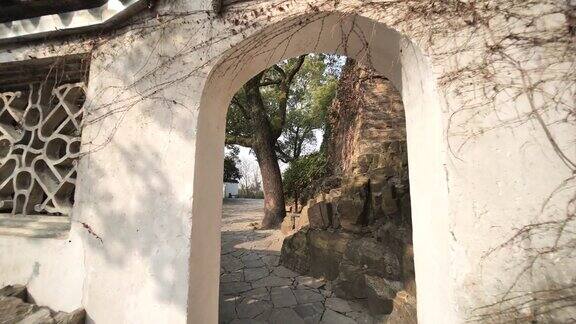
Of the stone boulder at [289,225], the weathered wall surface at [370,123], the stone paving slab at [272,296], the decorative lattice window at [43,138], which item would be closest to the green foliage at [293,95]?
the weathered wall surface at [370,123]

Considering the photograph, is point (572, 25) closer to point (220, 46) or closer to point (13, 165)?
point (220, 46)

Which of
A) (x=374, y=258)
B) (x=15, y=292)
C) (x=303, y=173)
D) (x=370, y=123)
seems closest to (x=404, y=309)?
(x=374, y=258)

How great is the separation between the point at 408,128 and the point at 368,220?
9.93 feet

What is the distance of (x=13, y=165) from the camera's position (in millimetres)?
2945

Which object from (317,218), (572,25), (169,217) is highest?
(572,25)

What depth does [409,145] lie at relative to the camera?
252cm

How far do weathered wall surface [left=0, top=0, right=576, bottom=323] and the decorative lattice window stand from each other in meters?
0.24

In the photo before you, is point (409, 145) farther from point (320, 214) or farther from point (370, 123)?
point (370, 123)

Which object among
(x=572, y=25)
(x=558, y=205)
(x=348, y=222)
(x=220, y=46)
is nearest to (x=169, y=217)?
(x=220, y=46)

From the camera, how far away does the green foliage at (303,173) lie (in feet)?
36.1

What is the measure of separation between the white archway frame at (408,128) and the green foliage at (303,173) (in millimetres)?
7965

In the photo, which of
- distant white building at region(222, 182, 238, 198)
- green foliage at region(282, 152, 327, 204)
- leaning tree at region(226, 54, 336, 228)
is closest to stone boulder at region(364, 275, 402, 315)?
leaning tree at region(226, 54, 336, 228)

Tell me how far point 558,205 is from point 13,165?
469 centimetres

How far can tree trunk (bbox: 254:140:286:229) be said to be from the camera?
31.7ft
